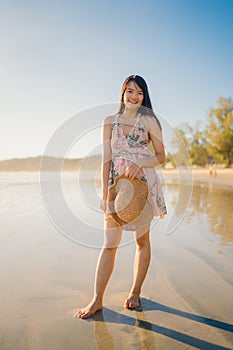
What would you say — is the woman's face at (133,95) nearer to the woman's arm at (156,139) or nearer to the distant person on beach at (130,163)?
the distant person on beach at (130,163)

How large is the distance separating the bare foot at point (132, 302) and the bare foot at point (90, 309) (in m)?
0.22

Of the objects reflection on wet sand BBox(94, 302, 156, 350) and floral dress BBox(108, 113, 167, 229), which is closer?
reflection on wet sand BBox(94, 302, 156, 350)

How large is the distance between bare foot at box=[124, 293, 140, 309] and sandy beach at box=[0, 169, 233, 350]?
0.19 feet

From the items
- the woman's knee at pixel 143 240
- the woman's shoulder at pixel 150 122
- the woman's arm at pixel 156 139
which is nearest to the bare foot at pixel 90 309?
the woman's knee at pixel 143 240

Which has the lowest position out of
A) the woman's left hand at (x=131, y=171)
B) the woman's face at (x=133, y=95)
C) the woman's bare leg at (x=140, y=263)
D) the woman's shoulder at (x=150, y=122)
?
the woman's bare leg at (x=140, y=263)

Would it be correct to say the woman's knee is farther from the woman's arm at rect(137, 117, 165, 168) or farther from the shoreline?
the shoreline

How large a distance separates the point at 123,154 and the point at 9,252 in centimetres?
226

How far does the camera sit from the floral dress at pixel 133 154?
2.52 metres

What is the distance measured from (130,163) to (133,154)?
0.09m

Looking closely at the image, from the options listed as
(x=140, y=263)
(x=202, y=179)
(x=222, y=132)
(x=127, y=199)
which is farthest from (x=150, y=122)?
(x=222, y=132)

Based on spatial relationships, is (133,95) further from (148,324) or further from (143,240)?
(148,324)

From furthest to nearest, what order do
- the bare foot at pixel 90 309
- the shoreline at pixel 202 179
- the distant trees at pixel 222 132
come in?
1. the distant trees at pixel 222 132
2. the shoreline at pixel 202 179
3. the bare foot at pixel 90 309

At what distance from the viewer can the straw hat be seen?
2.40m

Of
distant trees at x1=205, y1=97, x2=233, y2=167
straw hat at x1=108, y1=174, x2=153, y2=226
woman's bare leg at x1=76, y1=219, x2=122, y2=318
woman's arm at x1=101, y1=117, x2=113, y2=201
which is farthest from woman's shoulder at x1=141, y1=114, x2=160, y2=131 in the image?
distant trees at x1=205, y1=97, x2=233, y2=167
